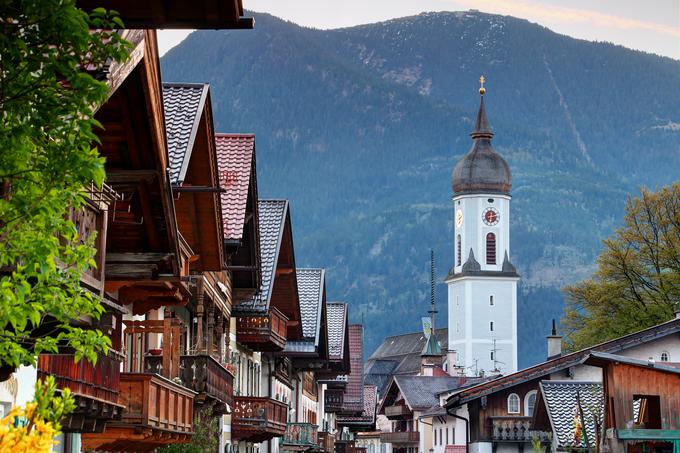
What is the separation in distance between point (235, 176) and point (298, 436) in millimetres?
19691

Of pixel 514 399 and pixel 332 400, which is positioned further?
pixel 332 400

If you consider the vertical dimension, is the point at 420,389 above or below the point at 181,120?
above

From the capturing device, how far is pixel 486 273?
192 metres

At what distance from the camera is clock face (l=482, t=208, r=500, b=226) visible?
634 ft

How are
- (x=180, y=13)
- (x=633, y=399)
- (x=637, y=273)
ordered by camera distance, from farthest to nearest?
1. (x=637, y=273)
2. (x=633, y=399)
3. (x=180, y=13)

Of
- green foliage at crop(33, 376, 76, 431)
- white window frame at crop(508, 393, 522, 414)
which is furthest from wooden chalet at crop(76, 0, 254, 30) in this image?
white window frame at crop(508, 393, 522, 414)

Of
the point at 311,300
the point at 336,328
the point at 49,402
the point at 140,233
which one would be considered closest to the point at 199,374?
the point at 140,233

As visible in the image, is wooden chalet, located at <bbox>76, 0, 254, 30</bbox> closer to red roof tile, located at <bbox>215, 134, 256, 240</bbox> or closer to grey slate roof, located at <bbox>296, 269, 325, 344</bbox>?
red roof tile, located at <bbox>215, 134, 256, 240</bbox>

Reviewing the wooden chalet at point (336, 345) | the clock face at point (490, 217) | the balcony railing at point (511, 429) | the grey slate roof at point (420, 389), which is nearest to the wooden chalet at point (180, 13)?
the wooden chalet at point (336, 345)

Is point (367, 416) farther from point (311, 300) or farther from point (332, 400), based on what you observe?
point (311, 300)

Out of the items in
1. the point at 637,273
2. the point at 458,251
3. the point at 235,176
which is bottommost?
the point at 235,176

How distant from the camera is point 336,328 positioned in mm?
67938

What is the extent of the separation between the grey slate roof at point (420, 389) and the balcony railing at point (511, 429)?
4750 cm

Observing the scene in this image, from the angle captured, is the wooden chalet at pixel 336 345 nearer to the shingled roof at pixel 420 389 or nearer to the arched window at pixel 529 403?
the arched window at pixel 529 403
